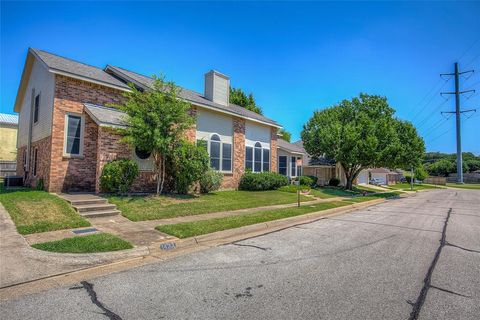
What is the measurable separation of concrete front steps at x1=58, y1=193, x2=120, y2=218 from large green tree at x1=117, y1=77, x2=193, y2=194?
2798 millimetres

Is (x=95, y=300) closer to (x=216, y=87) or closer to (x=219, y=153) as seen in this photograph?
(x=219, y=153)

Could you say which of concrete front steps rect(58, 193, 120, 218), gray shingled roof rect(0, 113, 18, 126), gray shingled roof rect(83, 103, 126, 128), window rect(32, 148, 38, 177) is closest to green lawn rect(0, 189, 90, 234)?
Answer: concrete front steps rect(58, 193, 120, 218)

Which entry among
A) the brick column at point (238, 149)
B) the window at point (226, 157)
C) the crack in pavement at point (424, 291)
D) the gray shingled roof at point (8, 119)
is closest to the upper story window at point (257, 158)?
the brick column at point (238, 149)

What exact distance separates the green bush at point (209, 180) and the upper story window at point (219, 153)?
2052 mm

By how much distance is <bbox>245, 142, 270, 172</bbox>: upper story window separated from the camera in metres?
20.8

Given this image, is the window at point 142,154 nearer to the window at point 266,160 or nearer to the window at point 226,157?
the window at point 226,157

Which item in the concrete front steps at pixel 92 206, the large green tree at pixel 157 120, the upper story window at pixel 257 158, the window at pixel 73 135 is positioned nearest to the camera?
the concrete front steps at pixel 92 206

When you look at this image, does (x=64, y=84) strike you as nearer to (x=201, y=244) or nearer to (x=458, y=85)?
(x=201, y=244)

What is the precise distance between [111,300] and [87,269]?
65.4 inches

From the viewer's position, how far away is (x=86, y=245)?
6.19 meters

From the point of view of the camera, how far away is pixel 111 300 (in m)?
3.90

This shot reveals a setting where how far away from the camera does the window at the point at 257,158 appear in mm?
21391

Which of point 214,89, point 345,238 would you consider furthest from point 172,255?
point 214,89

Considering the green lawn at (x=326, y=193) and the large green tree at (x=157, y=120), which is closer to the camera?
the large green tree at (x=157, y=120)
